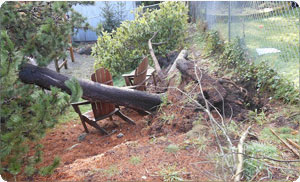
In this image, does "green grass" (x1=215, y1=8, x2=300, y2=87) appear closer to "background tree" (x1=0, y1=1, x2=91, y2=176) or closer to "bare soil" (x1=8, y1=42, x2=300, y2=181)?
"bare soil" (x1=8, y1=42, x2=300, y2=181)

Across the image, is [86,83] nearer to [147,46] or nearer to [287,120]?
[287,120]

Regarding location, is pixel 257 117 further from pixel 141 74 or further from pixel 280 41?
pixel 141 74

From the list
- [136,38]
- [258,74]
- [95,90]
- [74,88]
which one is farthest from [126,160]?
[136,38]

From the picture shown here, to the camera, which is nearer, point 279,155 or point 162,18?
point 279,155

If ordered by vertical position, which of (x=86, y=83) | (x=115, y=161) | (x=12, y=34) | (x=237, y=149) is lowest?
(x=115, y=161)

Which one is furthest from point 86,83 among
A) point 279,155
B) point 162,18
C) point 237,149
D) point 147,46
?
point 162,18

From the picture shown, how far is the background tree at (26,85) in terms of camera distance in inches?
98.1

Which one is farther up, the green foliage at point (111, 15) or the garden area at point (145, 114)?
the green foliage at point (111, 15)

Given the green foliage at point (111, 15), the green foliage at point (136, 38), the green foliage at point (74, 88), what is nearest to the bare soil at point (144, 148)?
the green foliage at point (74, 88)

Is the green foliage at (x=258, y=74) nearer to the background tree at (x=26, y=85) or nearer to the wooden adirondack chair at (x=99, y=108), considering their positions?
the wooden adirondack chair at (x=99, y=108)

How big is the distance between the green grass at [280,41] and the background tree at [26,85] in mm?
3520

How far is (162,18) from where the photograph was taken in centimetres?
866

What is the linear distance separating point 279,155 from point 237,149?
0.53 m

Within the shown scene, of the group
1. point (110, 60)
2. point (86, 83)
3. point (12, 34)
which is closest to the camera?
point (12, 34)
